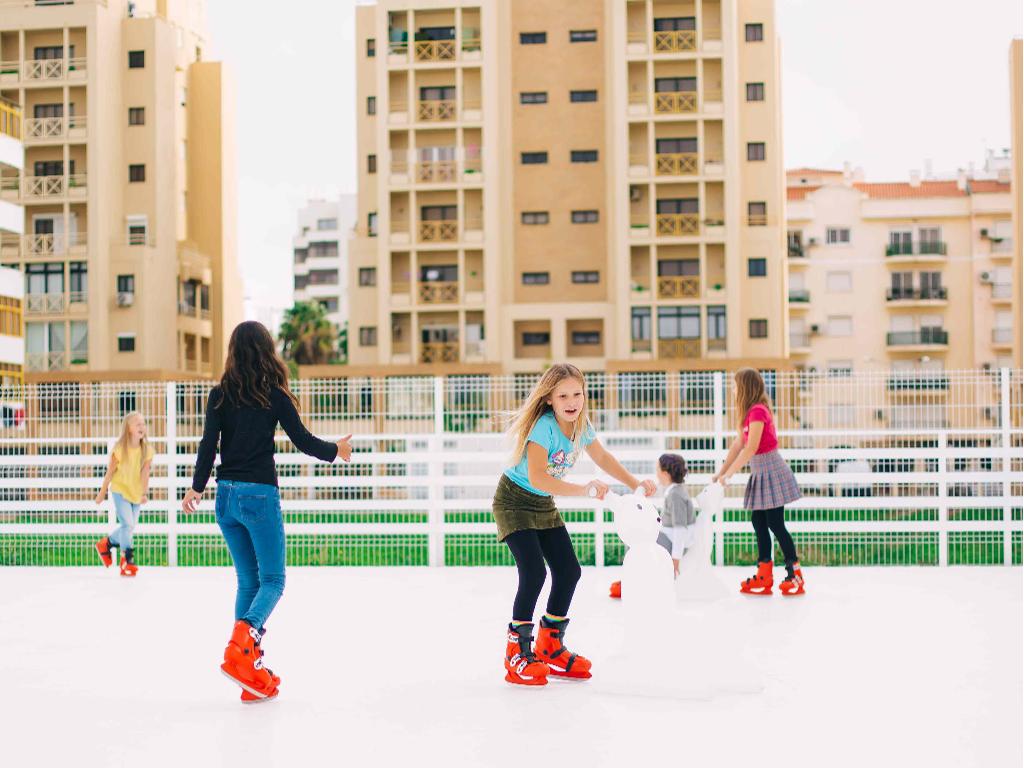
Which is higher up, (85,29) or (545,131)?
(85,29)

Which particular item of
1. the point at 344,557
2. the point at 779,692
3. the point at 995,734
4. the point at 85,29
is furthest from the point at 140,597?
the point at 85,29

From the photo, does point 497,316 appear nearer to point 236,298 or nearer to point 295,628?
point 236,298

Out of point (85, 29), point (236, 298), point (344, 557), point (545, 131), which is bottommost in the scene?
point (344, 557)

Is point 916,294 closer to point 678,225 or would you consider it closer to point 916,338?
point 916,338

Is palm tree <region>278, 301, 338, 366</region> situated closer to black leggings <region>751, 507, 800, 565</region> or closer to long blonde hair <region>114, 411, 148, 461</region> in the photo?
long blonde hair <region>114, 411, 148, 461</region>

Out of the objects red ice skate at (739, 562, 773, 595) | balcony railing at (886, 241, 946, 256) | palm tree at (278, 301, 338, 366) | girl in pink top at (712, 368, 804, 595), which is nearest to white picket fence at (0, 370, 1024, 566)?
red ice skate at (739, 562, 773, 595)

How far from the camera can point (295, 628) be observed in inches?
344

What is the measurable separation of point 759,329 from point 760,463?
34669 millimetres

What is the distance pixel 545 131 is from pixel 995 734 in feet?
130

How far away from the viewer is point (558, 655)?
6.82m

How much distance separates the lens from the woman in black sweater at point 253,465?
6242mm

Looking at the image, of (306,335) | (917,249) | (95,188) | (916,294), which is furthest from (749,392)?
(306,335)

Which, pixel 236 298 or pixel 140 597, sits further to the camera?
pixel 236 298

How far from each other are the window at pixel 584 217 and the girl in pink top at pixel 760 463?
34.8m
